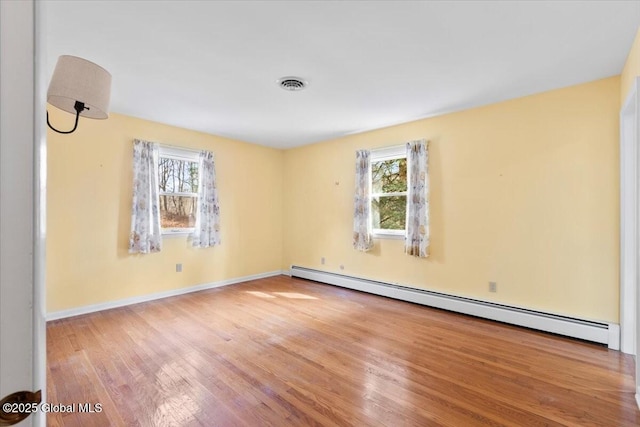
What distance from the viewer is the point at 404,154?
4.16 meters

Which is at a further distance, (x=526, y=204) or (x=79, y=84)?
(x=526, y=204)

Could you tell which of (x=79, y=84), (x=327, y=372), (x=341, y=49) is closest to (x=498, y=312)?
(x=327, y=372)

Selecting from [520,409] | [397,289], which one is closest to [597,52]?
[520,409]

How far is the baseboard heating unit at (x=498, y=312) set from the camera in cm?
266

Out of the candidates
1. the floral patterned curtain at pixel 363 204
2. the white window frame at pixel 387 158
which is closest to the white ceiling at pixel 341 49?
the white window frame at pixel 387 158

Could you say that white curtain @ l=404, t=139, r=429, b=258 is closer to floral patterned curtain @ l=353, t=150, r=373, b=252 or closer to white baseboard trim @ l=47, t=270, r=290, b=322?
floral patterned curtain @ l=353, t=150, r=373, b=252

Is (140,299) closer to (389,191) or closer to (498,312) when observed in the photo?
(389,191)

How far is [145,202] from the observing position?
386cm

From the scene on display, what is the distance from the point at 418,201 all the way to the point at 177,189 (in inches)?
136

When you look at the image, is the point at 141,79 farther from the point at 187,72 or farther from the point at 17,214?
the point at 17,214

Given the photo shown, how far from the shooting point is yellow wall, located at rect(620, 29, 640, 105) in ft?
6.80

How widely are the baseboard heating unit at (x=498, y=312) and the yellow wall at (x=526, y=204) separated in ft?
0.30

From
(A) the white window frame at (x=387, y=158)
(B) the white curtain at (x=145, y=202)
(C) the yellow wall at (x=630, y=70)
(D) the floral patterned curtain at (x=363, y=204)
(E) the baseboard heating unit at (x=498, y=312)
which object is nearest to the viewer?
(C) the yellow wall at (x=630, y=70)

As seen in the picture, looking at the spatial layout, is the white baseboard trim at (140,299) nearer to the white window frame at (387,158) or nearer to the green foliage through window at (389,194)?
the white window frame at (387,158)
